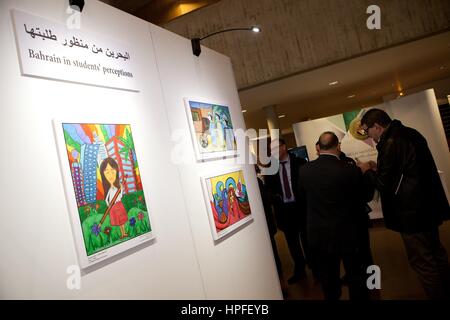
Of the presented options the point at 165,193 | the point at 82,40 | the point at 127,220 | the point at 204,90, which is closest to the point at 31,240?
the point at 127,220

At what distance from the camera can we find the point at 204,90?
9.57 ft

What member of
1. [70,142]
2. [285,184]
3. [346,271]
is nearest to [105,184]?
[70,142]

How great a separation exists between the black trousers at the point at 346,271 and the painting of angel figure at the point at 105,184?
1748mm

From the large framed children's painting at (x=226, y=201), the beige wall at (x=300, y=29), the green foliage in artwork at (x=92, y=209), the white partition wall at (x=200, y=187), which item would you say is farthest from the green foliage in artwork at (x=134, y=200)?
the beige wall at (x=300, y=29)

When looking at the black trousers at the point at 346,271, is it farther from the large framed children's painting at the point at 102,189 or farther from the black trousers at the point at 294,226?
the large framed children's painting at the point at 102,189

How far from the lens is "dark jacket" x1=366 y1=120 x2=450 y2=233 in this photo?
8.80 feet

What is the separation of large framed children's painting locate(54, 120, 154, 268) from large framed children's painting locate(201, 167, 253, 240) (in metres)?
0.72

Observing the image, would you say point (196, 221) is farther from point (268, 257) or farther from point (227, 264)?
point (268, 257)

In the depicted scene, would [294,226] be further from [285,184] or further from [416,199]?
[416,199]

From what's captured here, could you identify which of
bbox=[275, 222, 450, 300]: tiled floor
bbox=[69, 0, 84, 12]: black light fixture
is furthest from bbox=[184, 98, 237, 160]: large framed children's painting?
bbox=[275, 222, 450, 300]: tiled floor

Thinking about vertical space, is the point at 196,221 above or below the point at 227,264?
above

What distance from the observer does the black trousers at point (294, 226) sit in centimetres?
439

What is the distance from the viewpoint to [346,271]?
2977 millimetres
